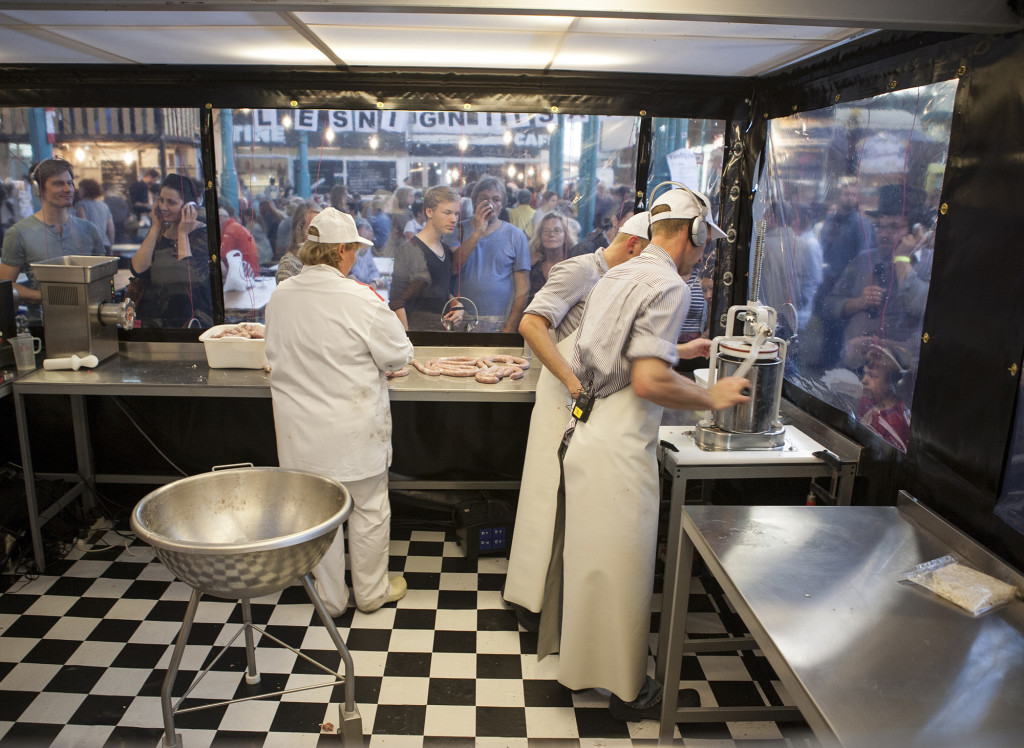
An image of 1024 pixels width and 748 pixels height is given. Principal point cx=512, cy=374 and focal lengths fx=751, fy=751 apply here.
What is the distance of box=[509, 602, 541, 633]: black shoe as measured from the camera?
10.9ft

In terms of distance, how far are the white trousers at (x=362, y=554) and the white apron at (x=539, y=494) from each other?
2.01 ft

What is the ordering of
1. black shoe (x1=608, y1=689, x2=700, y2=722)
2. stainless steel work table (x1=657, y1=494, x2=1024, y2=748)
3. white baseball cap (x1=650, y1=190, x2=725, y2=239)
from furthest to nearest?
1. black shoe (x1=608, y1=689, x2=700, y2=722)
2. white baseball cap (x1=650, y1=190, x2=725, y2=239)
3. stainless steel work table (x1=657, y1=494, x2=1024, y2=748)

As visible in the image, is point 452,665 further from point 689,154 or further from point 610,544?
point 689,154

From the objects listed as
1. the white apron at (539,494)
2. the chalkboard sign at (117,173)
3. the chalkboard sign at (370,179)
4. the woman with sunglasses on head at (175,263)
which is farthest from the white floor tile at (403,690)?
the chalkboard sign at (117,173)

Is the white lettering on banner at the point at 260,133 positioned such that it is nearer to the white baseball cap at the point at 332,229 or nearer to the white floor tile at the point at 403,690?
the white baseball cap at the point at 332,229

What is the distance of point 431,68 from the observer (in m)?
3.99

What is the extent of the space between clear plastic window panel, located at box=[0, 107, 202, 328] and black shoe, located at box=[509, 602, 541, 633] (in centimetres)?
252

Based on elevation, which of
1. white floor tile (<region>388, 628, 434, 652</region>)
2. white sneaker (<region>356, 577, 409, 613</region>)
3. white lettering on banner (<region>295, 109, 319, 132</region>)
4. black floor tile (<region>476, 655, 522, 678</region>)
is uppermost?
white lettering on banner (<region>295, 109, 319, 132</region>)

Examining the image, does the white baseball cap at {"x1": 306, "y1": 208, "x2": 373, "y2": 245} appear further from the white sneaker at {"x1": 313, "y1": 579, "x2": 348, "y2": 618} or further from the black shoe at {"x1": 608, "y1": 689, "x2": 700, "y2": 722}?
the black shoe at {"x1": 608, "y1": 689, "x2": 700, "y2": 722}

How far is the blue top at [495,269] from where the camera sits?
14.1ft

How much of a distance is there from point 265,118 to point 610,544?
301 centimetres

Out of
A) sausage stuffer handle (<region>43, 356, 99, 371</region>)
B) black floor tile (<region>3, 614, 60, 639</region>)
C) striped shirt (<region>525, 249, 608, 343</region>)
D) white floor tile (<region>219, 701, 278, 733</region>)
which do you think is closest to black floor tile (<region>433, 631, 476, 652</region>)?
white floor tile (<region>219, 701, 278, 733</region>)

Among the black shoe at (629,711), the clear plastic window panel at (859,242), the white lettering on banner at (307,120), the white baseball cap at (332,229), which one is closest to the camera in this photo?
the clear plastic window panel at (859,242)

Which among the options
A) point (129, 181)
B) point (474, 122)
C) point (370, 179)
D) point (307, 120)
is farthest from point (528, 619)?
point (129, 181)
